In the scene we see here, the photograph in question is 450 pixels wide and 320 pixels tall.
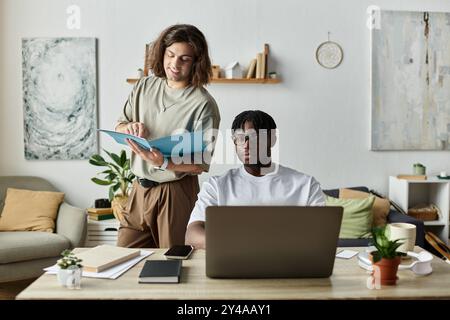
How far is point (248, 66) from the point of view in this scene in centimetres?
374

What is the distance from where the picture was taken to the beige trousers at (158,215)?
6.46 feet

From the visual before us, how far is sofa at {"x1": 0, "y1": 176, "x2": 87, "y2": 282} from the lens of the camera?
2988 mm

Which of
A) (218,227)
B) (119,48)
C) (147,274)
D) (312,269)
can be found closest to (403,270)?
(312,269)

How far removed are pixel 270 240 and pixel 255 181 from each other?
569mm

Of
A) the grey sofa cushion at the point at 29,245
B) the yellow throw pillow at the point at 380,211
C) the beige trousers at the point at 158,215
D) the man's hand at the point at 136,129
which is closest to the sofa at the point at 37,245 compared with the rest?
the grey sofa cushion at the point at 29,245

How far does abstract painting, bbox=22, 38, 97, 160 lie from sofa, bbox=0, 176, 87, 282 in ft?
1.70

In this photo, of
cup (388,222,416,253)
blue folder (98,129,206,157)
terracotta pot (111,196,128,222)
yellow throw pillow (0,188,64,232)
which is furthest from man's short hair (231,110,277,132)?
yellow throw pillow (0,188,64,232)

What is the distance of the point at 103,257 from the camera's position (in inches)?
58.7

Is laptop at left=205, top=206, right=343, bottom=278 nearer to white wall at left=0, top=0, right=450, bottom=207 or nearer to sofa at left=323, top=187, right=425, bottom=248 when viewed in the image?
sofa at left=323, top=187, right=425, bottom=248

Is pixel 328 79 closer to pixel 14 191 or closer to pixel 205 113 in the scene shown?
pixel 205 113

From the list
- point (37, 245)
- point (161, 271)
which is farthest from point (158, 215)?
point (37, 245)

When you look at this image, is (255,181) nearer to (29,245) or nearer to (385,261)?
(385,261)

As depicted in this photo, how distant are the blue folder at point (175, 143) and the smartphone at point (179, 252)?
16.5 inches
